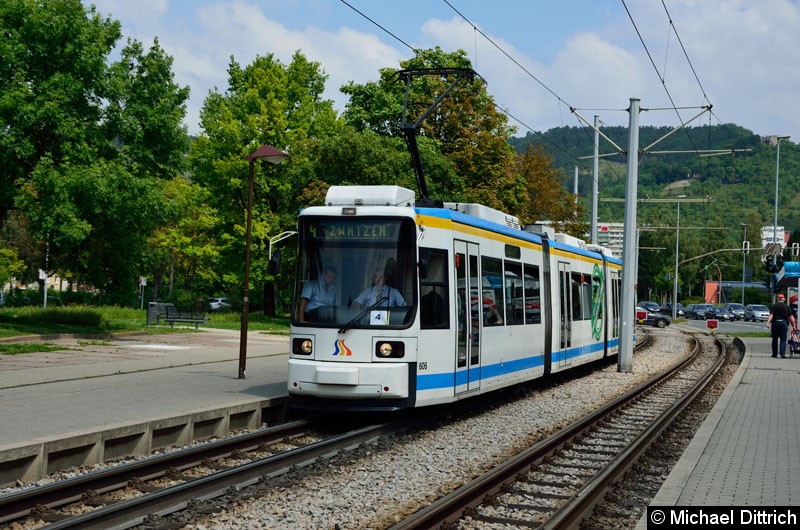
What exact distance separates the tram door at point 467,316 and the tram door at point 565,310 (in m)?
5.45

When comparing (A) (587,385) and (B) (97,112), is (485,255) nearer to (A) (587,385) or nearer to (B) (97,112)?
(A) (587,385)

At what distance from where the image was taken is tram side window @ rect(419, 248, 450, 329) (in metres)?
12.3

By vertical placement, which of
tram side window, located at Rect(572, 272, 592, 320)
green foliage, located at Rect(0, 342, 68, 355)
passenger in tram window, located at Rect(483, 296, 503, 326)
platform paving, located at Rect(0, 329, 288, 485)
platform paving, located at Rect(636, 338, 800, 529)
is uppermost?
tram side window, located at Rect(572, 272, 592, 320)

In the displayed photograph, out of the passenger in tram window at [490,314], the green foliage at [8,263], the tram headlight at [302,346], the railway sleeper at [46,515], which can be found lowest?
the railway sleeper at [46,515]

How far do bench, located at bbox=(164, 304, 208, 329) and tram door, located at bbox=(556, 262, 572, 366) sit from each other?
18054mm

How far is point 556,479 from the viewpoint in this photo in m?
9.87

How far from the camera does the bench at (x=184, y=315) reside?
34.5 meters

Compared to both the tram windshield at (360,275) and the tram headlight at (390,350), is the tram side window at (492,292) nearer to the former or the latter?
the tram windshield at (360,275)

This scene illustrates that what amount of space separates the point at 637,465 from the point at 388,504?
3.45m

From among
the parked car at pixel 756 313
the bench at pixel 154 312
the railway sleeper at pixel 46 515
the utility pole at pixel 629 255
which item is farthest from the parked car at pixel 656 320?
the railway sleeper at pixel 46 515

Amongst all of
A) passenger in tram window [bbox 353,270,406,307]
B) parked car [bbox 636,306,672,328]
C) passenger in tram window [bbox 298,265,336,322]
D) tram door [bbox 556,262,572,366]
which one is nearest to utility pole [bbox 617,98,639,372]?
tram door [bbox 556,262,572,366]

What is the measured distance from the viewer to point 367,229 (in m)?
12.4

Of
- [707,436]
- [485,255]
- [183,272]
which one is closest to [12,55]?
[485,255]

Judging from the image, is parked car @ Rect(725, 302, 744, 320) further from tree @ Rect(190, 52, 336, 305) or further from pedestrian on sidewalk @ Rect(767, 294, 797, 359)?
pedestrian on sidewalk @ Rect(767, 294, 797, 359)
